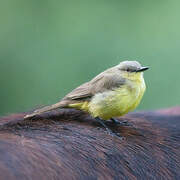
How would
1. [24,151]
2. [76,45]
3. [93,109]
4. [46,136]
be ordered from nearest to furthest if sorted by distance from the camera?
[24,151]
[46,136]
[93,109]
[76,45]

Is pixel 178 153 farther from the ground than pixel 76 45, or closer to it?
closer to it

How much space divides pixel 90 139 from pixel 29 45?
441cm

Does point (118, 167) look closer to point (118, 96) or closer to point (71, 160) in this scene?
point (71, 160)

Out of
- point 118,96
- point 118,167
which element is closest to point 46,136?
point 118,167

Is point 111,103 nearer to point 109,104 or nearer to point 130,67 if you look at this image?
point 109,104

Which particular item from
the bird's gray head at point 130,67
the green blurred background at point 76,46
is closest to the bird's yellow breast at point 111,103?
the bird's gray head at point 130,67

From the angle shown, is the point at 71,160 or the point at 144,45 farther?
the point at 144,45

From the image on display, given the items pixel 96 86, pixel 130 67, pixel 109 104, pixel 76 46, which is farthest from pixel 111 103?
pixel 76 46

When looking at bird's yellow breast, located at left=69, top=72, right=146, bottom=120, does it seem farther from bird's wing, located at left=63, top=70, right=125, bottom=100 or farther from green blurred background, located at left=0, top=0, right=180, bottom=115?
green blurred background, located at left=0, top=0, right=180, bottom=115

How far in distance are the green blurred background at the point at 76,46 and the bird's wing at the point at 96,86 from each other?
3.32 metres

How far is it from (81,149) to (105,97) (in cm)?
60

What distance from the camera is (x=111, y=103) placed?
3441 mm

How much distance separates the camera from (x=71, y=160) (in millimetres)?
2803

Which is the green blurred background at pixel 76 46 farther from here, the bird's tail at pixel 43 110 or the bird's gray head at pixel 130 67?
the bird's tail at pixel 43 110
